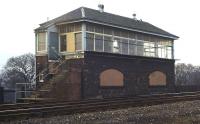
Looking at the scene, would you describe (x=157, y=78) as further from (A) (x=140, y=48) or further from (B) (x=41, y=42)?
(B) (x=41, y=42)

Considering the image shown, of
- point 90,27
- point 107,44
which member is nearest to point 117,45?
point 107,44

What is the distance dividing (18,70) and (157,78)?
45659mm

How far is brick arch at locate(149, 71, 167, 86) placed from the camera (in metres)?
38.6

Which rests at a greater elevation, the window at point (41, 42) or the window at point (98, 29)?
the window at point (98, 29)

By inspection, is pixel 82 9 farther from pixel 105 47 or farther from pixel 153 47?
pixel 153 47

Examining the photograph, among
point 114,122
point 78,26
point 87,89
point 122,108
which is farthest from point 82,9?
point 114,122

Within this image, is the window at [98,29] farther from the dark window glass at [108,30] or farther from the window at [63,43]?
the window at [63,43]

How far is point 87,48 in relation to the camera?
1252 inches

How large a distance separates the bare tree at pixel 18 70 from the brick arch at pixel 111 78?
43202mm

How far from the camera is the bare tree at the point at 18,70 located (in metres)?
76.7

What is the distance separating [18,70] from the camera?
7969cm

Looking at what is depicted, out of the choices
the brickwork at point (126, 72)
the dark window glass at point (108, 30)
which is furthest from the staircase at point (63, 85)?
the dark window glass at point (108, 30)

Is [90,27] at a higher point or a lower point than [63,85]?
higher

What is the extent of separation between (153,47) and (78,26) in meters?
10.5
